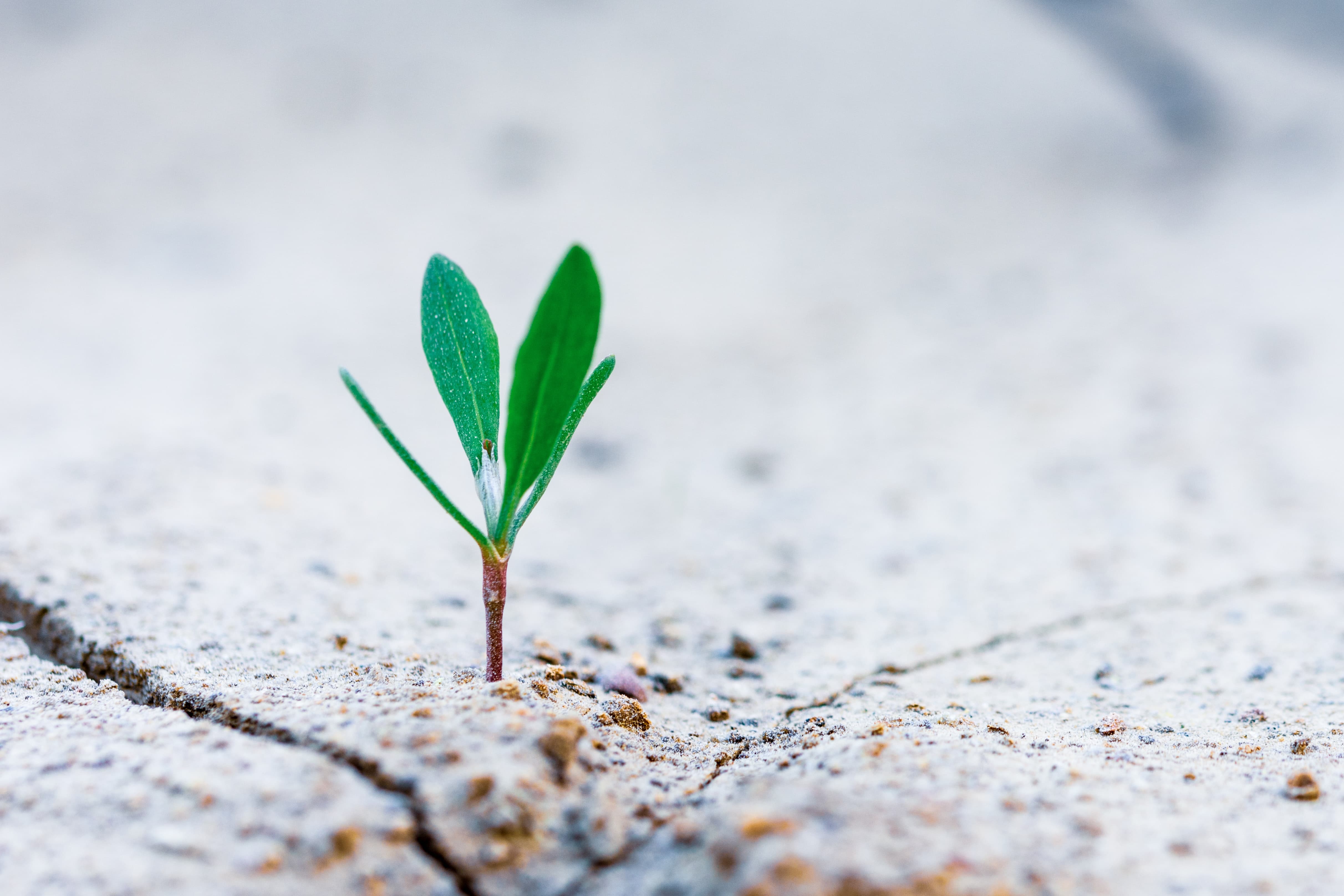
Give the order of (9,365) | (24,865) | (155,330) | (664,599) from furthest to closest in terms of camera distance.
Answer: (155,330)
(9,365)
(664,599)
(24,865)

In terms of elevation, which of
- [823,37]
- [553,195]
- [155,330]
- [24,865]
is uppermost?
[823,37]

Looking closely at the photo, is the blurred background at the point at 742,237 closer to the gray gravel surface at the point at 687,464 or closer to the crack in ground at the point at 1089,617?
the gray gravel surface at the point at 687,464

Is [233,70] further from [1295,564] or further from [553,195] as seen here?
[1295,564]

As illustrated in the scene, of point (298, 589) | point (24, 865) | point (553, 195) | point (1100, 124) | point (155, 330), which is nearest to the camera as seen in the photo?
point (24, 865)

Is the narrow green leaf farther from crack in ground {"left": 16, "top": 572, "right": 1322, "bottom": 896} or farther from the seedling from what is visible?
crack in ground {"left": 16, "top": 572, "right": 1322, "bottom": 896}

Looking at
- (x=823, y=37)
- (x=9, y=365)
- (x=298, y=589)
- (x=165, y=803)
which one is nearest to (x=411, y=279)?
(x=9, y=365)

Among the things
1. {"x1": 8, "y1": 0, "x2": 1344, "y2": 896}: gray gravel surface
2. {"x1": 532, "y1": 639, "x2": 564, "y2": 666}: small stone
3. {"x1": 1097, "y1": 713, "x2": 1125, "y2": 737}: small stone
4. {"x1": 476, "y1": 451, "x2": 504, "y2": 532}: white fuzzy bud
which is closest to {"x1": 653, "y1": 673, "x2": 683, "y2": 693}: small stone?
{"x1": 8, "y1": 0, "x2": 1344, "y2": 896}: gray gravel surface

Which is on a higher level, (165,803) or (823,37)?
(823,37)
